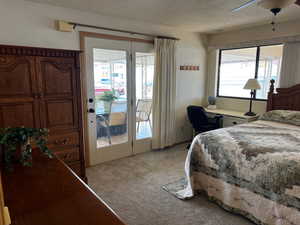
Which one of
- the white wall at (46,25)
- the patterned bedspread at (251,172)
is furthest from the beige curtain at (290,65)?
the white wall at (46,25)

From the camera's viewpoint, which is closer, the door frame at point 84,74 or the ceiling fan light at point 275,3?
the ceiling fan light at point 275,3

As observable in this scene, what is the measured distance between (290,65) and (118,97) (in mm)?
3093

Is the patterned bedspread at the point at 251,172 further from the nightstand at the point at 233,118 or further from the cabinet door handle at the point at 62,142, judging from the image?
the cabinet door handle at the point at 62,142

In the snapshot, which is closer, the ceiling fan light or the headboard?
the ceiling fan light

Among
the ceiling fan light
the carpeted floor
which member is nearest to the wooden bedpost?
the carpeted floor

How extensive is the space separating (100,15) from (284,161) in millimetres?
3145

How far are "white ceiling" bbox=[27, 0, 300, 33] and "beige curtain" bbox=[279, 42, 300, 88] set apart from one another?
49 centimetres

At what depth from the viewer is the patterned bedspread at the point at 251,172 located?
6.12 ft

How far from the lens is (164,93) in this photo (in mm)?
4152

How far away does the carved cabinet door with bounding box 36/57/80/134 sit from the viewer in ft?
7.99

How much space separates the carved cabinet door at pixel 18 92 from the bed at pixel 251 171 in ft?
6.58

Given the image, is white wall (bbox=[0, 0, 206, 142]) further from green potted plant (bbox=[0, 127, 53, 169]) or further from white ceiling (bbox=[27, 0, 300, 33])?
green potted plant (bbox=[0, 127, 53, 169])

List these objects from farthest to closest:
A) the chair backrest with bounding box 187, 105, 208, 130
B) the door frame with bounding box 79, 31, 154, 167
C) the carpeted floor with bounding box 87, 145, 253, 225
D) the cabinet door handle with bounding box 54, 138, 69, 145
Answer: the chair backrest with bounding box 187, 105, 208, 130
the door frame with bounding box 79, 31, 154, 167
the cabinet door handle with bounding box 54, 138, 69, 145
the carpeted floor with bounding box 87, 145, 253, 225

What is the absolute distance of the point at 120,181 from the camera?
3018 mm
